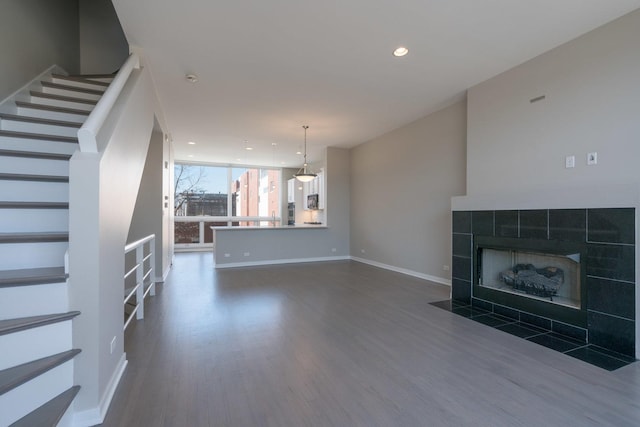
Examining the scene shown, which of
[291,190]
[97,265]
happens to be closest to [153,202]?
[97,265]

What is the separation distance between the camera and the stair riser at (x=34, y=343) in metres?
1.42

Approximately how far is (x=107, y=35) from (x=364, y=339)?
21.2ft

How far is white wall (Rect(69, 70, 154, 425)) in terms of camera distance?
1606 mm

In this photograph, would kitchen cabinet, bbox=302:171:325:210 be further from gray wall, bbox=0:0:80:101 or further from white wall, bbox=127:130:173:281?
gray wall, bbox=0:0:80:101

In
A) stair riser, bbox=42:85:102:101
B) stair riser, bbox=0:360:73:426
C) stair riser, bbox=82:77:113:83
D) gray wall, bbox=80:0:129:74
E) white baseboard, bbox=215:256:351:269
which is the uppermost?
gray wall, bbox=80:0:129:74

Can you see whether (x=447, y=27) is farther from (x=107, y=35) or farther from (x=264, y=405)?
(x=107, y=35)

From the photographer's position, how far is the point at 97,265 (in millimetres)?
1655

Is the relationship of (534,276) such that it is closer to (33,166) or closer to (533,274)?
(533,274)

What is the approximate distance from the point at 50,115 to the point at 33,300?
2.54 m

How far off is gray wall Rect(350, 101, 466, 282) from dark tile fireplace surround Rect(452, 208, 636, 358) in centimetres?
145

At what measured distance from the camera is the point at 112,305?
6.46 feet

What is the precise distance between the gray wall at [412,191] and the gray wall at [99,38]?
17.3 ft

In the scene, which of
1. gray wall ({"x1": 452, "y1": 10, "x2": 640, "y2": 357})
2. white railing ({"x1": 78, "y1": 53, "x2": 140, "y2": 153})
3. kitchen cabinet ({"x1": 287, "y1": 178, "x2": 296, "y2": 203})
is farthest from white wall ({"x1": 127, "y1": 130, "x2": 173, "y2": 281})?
kitchen cabinet ({"x1": 287, "y1": 178, "x2": 296, "y2": 203})

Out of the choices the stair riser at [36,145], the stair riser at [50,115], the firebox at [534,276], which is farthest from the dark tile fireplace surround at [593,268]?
the stair riser at [50,115]
